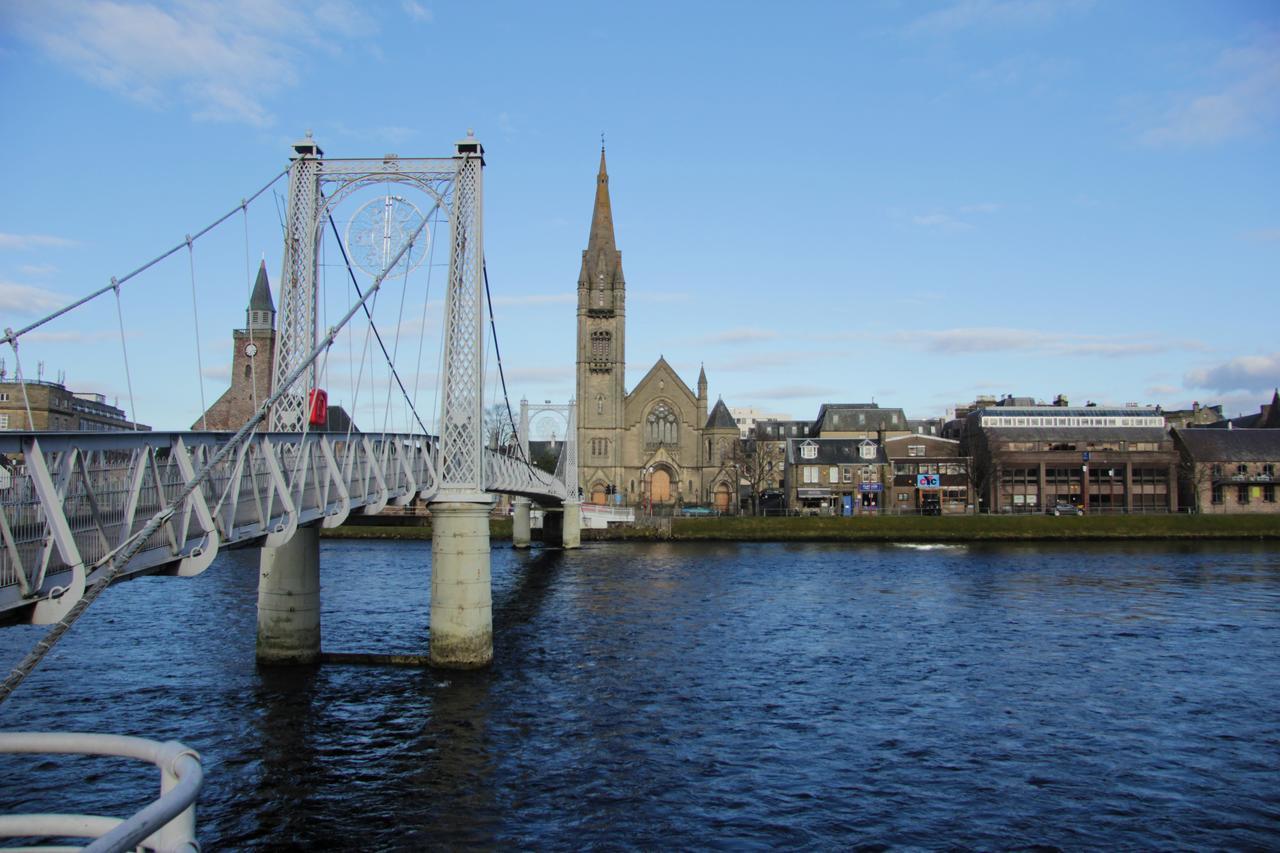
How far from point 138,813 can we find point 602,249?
354 feet

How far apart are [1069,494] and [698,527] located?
37.5 metres

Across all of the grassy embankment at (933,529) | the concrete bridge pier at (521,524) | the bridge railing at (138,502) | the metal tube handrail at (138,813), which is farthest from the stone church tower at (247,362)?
the metal tube handrail at (138,813)

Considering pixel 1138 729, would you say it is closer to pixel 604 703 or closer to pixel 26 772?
pixel 604 703

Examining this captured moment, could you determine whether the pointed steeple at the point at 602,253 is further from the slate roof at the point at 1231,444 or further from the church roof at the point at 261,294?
the slate roof at the point at 1231,444

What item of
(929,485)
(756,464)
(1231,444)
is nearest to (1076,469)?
(929,485)

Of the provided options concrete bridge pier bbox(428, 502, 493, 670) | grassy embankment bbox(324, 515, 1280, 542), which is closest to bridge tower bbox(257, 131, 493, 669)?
concrete bridge pier bbox(428, 502, 493, 670)

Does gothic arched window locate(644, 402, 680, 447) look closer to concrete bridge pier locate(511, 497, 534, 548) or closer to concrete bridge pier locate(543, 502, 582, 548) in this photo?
concrete bridge pier locate(543, 502, 582, 548)

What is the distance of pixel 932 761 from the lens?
19422mm

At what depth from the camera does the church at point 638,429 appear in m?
105

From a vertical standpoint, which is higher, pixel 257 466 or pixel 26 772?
pixel 257 466

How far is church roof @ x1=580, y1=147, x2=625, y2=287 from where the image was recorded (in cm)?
10862

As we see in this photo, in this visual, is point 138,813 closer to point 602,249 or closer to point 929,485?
point 929,485

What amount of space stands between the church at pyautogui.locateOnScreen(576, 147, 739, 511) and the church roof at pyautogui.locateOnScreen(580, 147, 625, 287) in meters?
1.43

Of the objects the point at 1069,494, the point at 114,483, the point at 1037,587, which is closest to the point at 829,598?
the point at 1037,587
